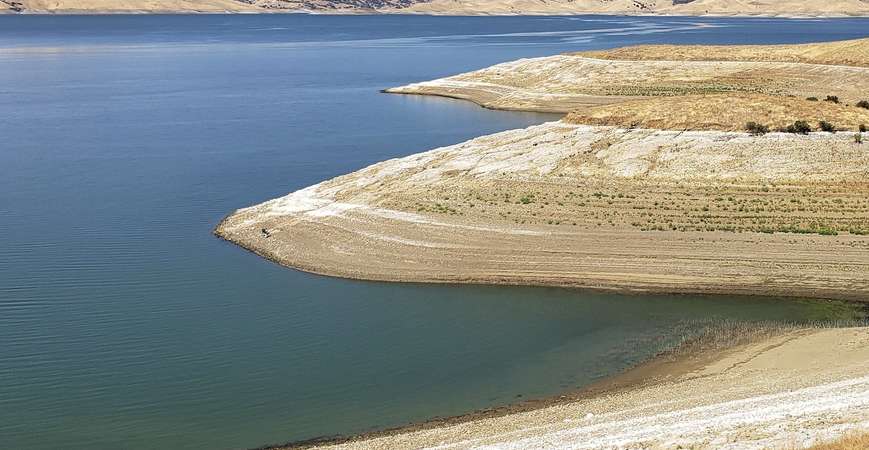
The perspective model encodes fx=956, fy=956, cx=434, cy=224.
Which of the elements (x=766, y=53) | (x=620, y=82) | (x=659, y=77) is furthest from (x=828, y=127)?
(x=766, y=53)

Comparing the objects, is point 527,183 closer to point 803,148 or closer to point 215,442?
point 803,148

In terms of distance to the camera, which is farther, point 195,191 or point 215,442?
point 195,191

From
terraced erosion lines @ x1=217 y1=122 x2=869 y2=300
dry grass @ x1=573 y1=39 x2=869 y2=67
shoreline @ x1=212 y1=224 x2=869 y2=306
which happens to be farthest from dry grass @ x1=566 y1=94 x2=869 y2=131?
dry grass @ x1=573 y1=39 x2=869 y2=67

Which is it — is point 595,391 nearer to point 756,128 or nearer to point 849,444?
point 849,444

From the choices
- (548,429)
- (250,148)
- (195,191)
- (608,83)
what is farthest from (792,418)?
(608,83)

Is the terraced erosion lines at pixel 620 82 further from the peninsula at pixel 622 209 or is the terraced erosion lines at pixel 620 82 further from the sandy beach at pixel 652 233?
the sandy beach at pixel 652 233

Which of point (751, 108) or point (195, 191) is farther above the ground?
point (751, 108)
